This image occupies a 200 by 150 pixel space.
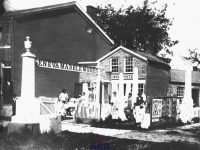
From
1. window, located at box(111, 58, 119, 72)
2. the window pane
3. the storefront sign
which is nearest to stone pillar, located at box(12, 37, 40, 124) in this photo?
Answer: the storefront sign

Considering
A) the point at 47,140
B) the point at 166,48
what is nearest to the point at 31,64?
the point at 47,140

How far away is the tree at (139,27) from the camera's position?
32.9 m

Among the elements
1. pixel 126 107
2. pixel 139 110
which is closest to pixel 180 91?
pixel 126 107

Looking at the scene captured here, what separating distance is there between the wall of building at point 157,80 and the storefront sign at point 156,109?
500 inches

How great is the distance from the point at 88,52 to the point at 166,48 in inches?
502

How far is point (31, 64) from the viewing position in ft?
35.0

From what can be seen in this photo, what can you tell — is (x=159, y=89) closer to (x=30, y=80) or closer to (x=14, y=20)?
(x=14, y=20)

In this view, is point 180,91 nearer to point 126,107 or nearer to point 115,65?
point 115,65

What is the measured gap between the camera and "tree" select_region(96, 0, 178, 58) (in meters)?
32.9

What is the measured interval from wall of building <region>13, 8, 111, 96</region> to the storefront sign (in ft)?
31.8

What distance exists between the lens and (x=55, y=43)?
79.2ft

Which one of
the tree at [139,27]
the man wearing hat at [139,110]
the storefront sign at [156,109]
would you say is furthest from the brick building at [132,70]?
the storefront sign at [156,109]

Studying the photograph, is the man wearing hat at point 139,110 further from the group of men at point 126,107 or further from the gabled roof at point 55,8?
the gabled roof at point 55,8

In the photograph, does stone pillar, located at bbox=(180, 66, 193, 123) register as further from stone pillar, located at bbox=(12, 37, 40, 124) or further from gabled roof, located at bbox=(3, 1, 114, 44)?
gabled roof, located at bbox=(3, 1, 114, 44)
